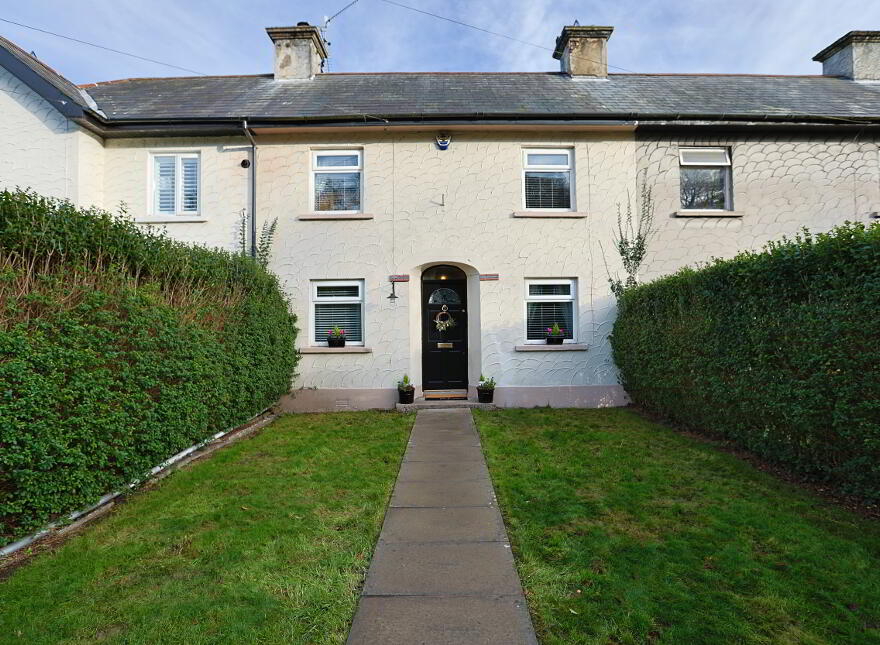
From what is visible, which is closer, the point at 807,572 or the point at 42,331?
the point at 807,572

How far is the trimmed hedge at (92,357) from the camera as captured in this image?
3223 millimetres

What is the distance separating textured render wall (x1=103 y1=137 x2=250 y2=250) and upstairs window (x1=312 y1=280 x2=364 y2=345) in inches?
80.4

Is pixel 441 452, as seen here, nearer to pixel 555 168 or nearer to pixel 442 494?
pixel 442 494

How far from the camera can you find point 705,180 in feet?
32.1

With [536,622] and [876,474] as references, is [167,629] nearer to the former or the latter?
[536,622]

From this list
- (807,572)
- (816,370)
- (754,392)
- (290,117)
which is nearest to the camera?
(807,572)

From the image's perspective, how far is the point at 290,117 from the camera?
915 cm

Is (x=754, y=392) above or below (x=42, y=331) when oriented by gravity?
below

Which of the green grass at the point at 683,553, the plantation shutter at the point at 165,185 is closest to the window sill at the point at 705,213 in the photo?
the green grass at the point at 683,553

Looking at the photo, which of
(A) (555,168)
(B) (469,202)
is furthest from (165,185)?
(A) (555,168)

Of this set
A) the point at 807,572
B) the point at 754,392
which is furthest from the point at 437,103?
the point at 807,572

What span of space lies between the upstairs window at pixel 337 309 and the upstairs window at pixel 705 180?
704 centimetres

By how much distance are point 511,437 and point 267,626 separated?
15.3ft

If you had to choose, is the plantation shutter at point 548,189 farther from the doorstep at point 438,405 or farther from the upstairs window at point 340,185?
the doorstep at point 438,405
